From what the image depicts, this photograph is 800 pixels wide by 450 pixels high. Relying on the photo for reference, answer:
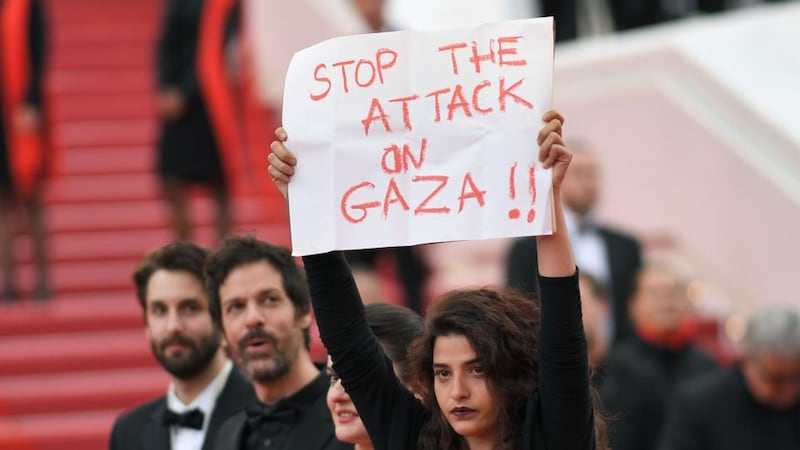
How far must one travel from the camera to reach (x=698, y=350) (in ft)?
36.0

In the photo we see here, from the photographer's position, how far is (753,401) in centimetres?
949

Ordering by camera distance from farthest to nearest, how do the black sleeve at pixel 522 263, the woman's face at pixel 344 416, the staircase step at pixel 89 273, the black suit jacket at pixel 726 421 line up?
1. the staircase step at pixel 89 273
2. the black sleeve at pixel 522 263
3. the black suit jacket at pixel 726 421
4. the woman's face at pixel 344 416

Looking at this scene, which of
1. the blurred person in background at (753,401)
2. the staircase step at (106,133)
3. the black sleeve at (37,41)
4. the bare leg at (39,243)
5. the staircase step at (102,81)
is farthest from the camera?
the staircase step at (102,81)

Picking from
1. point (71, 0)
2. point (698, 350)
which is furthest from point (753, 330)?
point (71, 0)

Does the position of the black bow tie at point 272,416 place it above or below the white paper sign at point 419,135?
below

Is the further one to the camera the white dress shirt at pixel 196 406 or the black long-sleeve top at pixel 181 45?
the black long-sleeve top at pixel 181 45

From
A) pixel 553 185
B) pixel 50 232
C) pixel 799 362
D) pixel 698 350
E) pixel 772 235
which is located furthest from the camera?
pixel 50 232

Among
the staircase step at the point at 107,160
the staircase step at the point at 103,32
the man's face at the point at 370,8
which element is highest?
the staircase step at the point at 103,32

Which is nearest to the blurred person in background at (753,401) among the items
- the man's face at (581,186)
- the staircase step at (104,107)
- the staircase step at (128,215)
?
the man's face at (581,186)

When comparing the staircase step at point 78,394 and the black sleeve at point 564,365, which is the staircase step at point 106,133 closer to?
the staircase step at point 78,394

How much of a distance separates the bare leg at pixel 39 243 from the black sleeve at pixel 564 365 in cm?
855

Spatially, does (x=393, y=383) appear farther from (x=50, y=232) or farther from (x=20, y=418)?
(x=50, y=232)

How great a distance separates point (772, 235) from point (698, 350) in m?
2.56

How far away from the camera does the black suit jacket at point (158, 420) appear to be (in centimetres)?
661
